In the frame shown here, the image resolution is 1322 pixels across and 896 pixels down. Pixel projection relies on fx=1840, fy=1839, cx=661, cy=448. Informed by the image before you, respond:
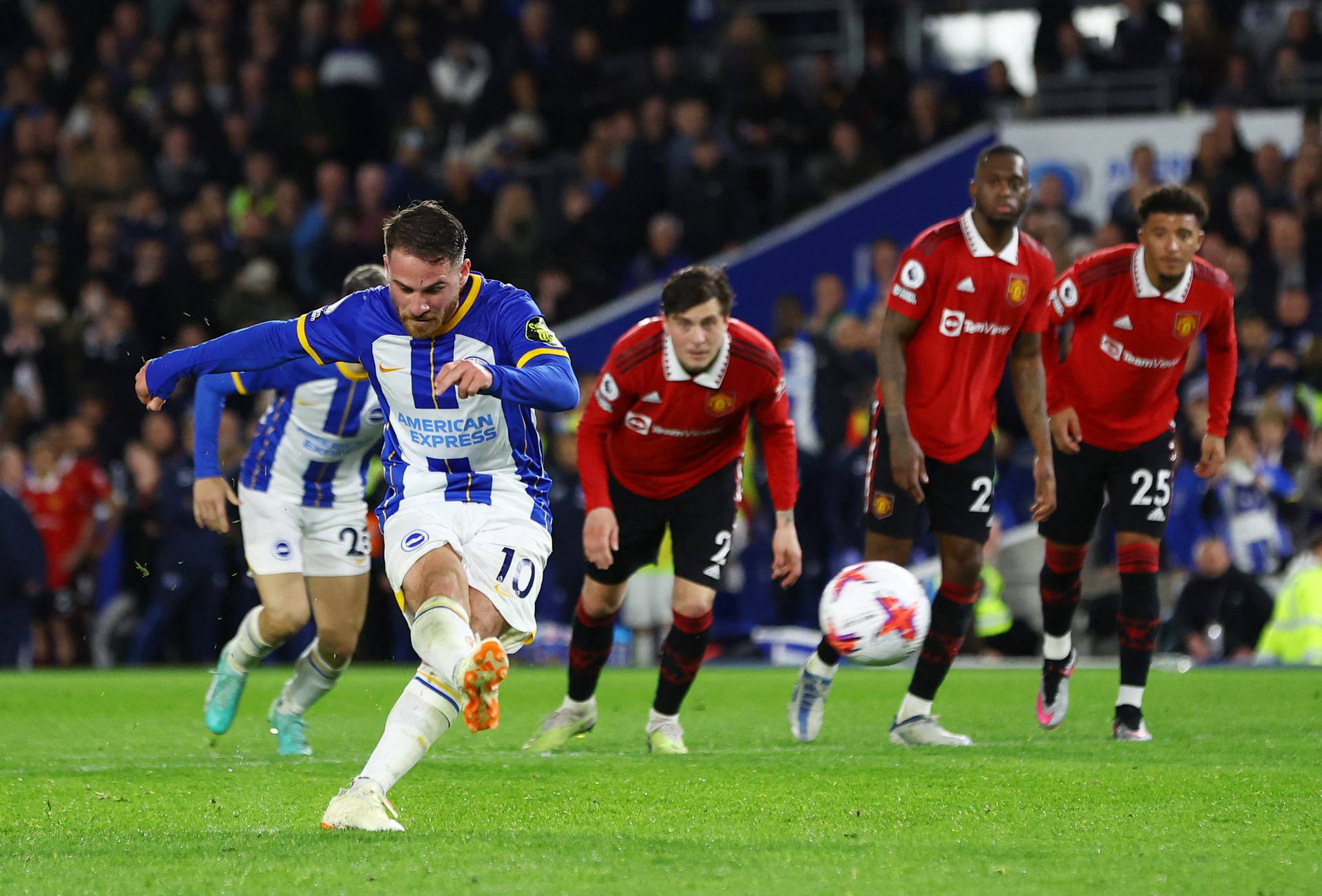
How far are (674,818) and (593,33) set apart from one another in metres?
14.0

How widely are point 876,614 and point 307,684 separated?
2573mm

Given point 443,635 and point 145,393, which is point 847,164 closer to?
point 145,393

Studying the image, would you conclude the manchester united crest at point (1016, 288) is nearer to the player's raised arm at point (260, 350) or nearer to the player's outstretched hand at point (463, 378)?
the player's raised arm at point (260, 350)

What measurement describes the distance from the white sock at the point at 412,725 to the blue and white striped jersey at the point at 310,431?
281 centimetres

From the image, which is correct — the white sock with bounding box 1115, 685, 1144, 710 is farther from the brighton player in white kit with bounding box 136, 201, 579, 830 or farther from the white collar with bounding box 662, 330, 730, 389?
the brighton player in white kit with bounding box 136, 201, 579, 830

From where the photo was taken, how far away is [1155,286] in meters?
8.23

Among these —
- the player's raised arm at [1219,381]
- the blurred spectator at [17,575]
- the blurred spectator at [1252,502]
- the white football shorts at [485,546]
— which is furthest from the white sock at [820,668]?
the blurred spectator at [17,575]

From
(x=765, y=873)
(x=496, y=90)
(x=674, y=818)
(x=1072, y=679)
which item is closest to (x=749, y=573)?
(x=1072, y=679)

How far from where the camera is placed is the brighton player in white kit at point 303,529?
26.3ft

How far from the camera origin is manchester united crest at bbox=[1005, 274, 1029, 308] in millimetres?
7914

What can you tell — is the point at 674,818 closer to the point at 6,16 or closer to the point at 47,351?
the point at 47,351

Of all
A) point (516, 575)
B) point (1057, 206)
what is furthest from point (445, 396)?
point (1057, 206)

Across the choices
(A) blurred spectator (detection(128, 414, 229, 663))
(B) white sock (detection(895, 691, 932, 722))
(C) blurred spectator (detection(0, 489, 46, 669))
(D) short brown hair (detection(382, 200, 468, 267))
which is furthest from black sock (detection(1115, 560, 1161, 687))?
(C) blurred spectator (detection(0, 489, 46, 669))

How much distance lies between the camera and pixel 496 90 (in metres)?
18.0
